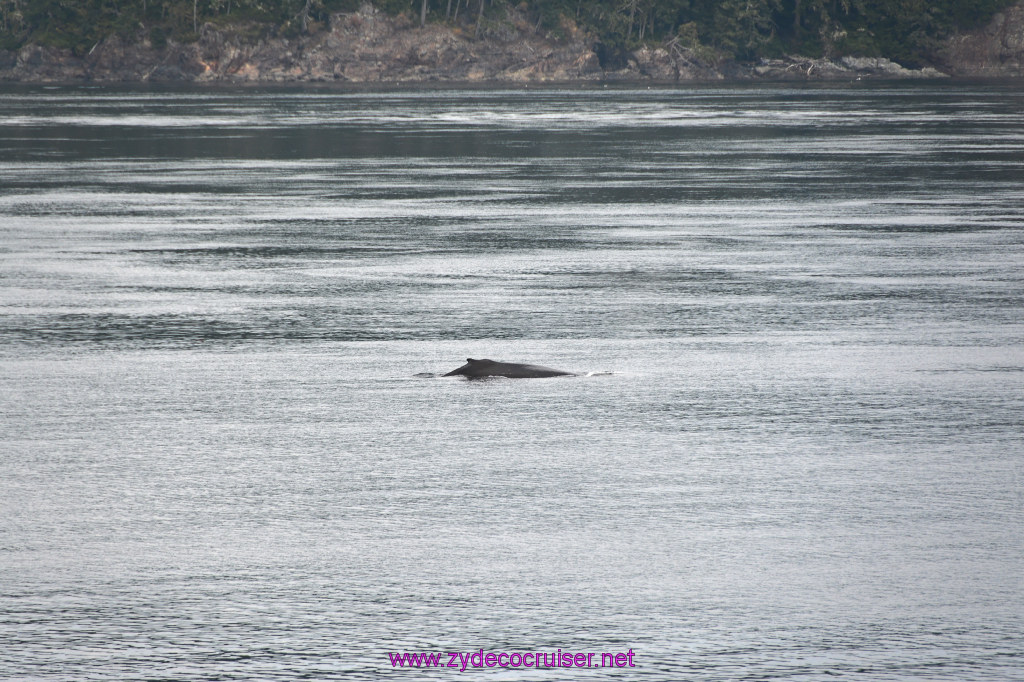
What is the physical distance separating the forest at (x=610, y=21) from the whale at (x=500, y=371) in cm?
12338

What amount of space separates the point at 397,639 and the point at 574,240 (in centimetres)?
1512

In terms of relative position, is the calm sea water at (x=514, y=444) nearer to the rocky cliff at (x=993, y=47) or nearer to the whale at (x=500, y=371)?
the whale at (x=500, y=371)

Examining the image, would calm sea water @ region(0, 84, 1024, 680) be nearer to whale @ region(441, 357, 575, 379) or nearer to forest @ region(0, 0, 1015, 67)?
whale @ region(441, 357, 575, 379)

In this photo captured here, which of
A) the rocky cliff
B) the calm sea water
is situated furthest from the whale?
the rocky cliff

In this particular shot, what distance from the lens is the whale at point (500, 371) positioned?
1153cm

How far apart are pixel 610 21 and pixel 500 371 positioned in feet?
416

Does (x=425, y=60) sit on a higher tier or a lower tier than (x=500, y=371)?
lower

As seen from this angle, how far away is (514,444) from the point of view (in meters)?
9.41

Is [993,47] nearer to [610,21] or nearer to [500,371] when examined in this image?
[610,21]

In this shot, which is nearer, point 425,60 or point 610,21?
point 425,60

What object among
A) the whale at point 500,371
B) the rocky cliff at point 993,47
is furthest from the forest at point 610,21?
the whale at point 500,371

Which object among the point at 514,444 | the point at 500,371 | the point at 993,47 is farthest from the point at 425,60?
the point at 514,444

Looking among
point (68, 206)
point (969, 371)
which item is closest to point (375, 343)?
point (969, 371)

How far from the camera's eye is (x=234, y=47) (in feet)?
427
